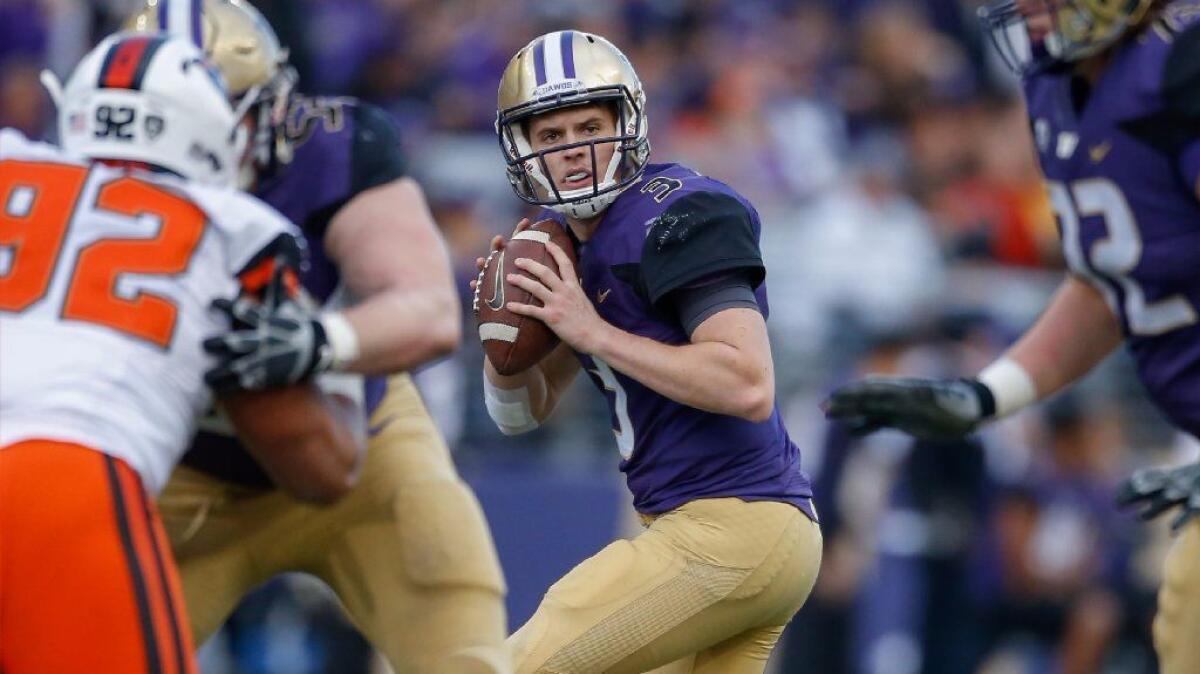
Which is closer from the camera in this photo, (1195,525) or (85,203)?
(85,203)

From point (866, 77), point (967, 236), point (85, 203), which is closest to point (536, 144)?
point (85, 203)

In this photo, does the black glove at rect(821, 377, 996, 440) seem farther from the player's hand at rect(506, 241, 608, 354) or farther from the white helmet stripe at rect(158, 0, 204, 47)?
the white helmet stripe at rect(158, 0, 204, 47)

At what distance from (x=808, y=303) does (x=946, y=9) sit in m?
2.49

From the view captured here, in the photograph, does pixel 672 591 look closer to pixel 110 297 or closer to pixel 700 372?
pixel 700 372

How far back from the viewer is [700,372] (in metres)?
3.12

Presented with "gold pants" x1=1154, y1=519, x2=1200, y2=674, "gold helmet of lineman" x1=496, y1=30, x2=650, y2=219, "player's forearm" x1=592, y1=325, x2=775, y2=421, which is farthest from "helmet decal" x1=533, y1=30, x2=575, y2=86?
"gold pants" x1=1154, y1=519, x2=1200, y2=674

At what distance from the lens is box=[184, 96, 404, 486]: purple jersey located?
3652 mm

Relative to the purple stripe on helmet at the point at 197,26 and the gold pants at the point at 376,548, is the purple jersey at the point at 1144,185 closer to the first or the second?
the gold pants at the point at 376,548

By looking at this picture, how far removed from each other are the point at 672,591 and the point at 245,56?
136cm

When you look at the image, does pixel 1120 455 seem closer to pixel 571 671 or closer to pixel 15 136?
pixel 571 671

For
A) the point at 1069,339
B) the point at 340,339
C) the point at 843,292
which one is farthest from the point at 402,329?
the point at 843,292

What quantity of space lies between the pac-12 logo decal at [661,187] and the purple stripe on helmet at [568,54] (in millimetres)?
245

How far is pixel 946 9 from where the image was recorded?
9336 millimetres

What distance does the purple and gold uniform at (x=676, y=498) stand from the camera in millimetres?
3227
